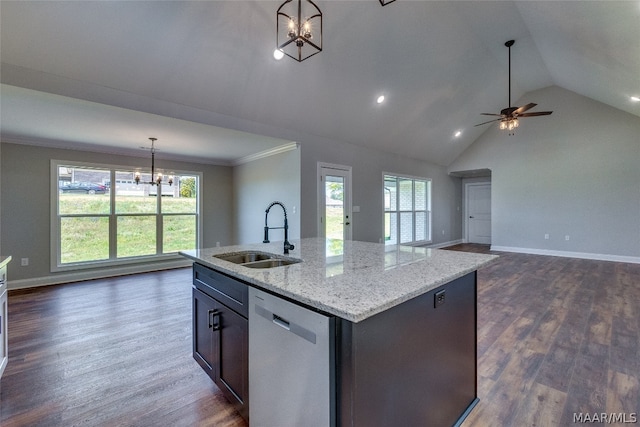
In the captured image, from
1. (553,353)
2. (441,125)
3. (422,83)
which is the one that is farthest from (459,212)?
(553,353)

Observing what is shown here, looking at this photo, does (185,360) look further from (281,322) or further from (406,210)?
(406,210)

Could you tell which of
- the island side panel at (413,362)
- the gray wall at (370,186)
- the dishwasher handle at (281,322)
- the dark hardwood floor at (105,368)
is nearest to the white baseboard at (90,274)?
the dark hardwood floor at (105,368)

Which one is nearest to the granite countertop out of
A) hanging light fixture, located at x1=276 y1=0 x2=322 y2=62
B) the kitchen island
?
the kitchen island

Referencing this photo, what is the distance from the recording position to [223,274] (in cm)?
171

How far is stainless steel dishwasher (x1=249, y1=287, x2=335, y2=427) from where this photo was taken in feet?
3.45

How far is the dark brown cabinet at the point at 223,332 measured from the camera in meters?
1.53

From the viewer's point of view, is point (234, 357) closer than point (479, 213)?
Yes

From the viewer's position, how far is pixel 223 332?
5.62ft

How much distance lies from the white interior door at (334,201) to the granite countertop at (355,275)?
2.91 m

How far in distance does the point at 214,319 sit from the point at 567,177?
27.1 ft

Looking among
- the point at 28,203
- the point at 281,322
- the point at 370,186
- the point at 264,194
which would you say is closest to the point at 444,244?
the point at 370,186

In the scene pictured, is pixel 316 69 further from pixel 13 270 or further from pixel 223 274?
pixel 13 270

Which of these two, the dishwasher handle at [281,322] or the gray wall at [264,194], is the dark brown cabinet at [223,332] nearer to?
the dishwasher handle at [281,322]

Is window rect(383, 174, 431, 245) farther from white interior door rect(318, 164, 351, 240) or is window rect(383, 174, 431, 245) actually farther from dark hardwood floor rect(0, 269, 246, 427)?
dark hardwood floor rect(0, 269, 246, 427)
